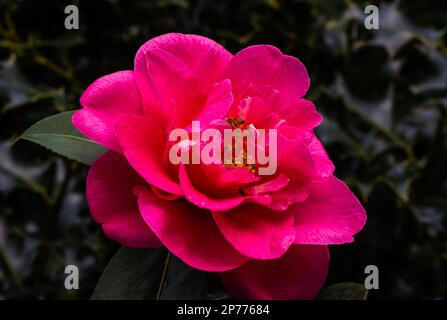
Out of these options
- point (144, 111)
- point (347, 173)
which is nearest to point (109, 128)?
point (144, 111)

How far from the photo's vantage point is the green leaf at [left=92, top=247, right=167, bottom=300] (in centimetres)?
22

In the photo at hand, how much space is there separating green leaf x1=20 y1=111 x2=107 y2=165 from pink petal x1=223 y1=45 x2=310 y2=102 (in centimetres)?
7

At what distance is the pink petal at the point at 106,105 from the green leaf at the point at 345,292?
4.3 inches

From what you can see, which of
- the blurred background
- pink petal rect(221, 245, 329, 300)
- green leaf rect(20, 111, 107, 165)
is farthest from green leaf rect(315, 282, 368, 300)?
the blurred background

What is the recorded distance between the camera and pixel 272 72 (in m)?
0.25

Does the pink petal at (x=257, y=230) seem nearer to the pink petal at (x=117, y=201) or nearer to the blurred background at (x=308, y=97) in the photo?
the pink petal at (x=117, y=201)

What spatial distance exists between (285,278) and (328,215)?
3cm

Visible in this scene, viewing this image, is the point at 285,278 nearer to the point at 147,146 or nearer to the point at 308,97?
the point at 147,146

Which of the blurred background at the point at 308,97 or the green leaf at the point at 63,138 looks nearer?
the green leaf at the point at 63,138

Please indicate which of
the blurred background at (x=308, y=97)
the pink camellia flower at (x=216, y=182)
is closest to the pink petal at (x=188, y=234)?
the pink camellia flower at (x=216, y=182)

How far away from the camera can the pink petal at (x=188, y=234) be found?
21 centimetres

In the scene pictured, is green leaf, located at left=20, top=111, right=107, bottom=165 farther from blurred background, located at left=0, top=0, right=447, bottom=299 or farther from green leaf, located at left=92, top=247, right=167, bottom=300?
blurred background, located at left=0, top=0, right=447, bottom=299

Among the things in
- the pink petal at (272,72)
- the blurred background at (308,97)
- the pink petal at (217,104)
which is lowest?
the blurred background at (308,97)
